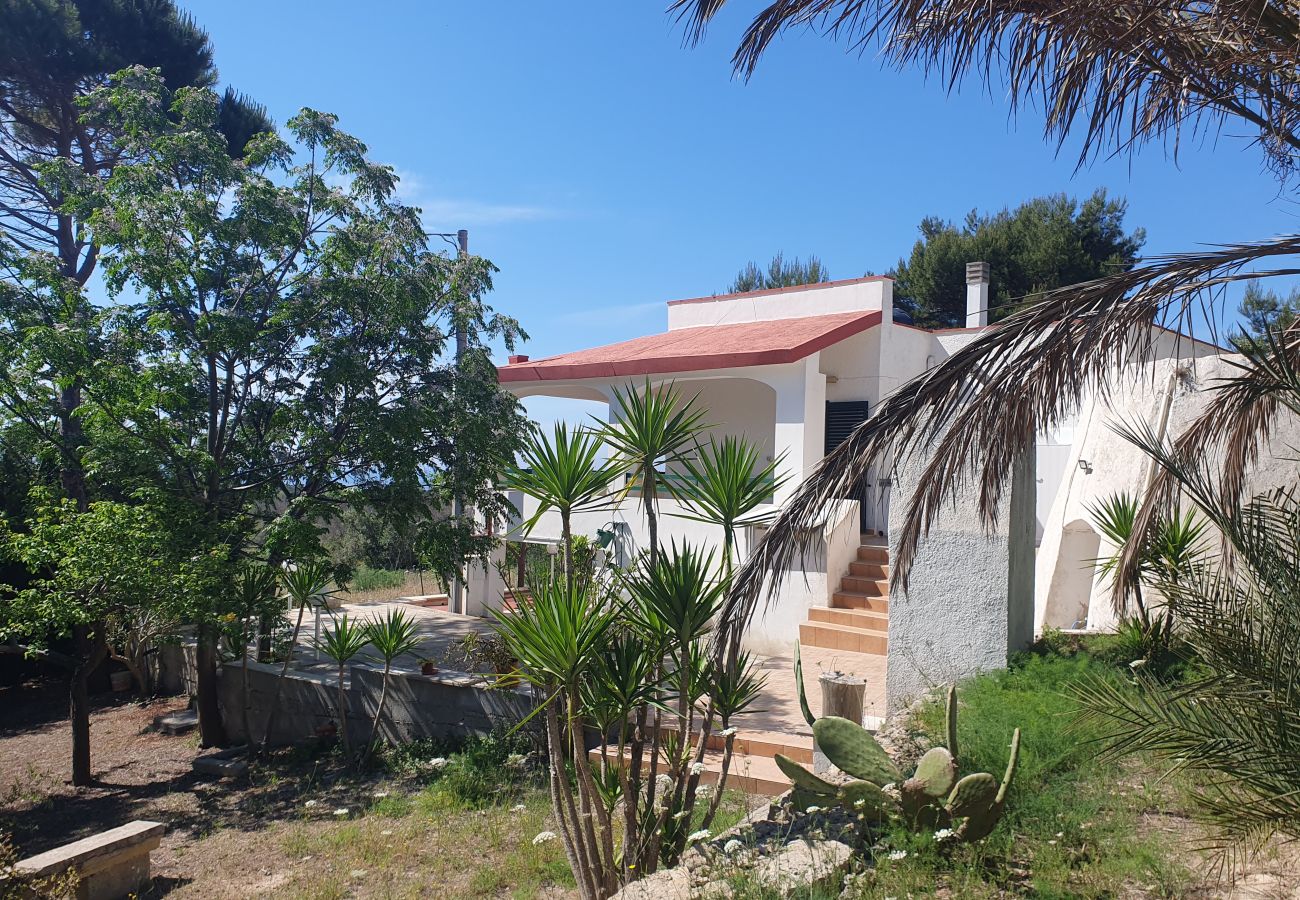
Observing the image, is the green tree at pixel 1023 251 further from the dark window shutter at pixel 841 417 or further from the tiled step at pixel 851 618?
the tiled step at pixel 851 618

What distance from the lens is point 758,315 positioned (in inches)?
615

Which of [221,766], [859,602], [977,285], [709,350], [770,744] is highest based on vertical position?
[977,285]

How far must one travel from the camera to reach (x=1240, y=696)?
309cm

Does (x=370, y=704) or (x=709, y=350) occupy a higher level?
(x=709, y=350)

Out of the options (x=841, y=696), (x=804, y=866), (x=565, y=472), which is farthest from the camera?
(x=841, y=696)

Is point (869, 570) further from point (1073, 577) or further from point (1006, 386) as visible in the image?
point (1006, 386)

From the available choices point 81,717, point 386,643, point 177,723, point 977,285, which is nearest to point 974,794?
point 386,643

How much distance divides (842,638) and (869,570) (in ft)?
4.74

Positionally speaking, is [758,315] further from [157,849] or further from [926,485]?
[157,849]

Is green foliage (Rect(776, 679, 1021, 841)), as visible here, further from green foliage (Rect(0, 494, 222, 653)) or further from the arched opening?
the arched opening

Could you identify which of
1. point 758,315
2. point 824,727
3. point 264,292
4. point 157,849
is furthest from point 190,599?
point 758,315

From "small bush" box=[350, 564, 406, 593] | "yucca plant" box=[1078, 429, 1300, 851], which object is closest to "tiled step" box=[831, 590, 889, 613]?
"yucca plant" box=[1078, 429, 1300, 851]

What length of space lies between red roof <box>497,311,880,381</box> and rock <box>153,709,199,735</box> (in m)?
6.62

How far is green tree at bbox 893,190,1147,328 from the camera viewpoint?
78.5 feet
